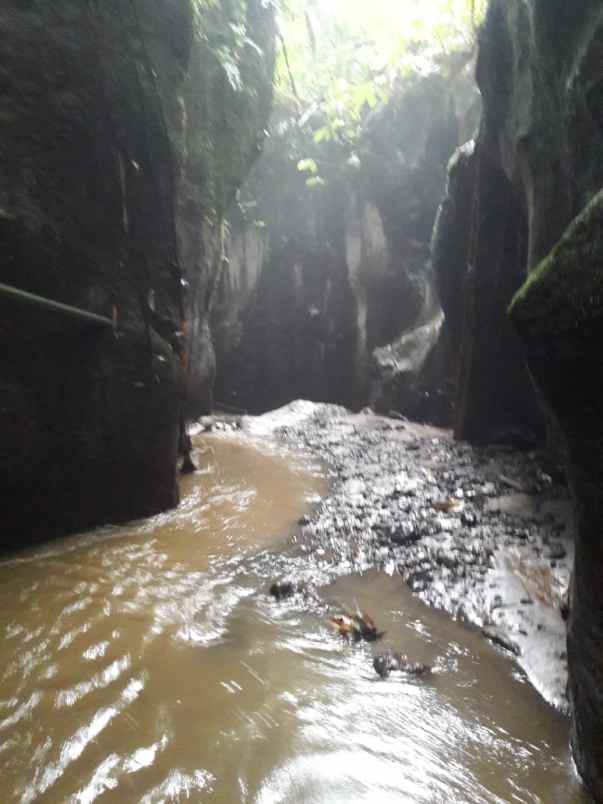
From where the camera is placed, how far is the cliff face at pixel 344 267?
18.0m

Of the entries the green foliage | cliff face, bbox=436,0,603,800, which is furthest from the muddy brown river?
the green foliage

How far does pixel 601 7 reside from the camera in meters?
4.36

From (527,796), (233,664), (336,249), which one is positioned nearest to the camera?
(527,796)

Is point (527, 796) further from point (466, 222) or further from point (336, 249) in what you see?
point (336, 249)

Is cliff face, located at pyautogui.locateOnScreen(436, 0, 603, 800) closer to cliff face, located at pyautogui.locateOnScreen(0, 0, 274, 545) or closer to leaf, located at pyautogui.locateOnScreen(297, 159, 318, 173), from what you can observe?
cliff face, located at pyautogui.locateOnScreen(0, 0, 274, 545)

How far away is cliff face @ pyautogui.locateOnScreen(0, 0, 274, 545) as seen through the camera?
15.9ft

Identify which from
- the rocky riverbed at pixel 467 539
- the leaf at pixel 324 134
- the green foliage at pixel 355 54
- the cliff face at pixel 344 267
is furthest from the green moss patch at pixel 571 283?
the leaf at pixel 324 134

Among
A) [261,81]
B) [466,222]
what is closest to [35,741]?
[466,222]

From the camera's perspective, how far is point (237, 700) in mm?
2947

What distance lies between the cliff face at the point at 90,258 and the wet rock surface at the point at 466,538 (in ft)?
7.59

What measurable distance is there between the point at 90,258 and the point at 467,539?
4933 millimetres

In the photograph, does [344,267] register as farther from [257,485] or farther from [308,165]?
[257,485]

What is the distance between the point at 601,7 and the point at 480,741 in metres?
5.47

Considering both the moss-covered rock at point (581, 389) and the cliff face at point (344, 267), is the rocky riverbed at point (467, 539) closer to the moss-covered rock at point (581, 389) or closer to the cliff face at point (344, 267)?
the moss-covered rock at point (581, 389)
